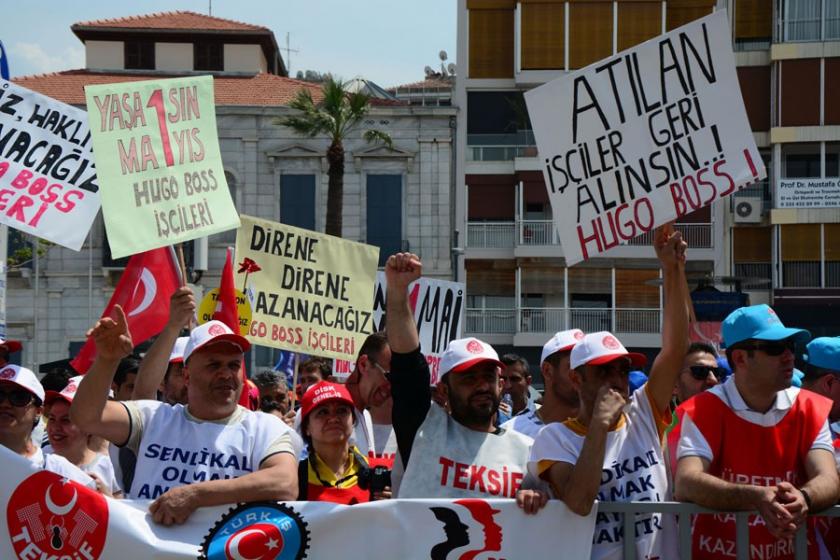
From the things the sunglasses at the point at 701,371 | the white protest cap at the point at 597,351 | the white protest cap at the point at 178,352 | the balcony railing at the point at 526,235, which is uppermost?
the balcony railing at the point at 526,235

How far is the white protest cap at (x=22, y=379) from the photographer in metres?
5.73

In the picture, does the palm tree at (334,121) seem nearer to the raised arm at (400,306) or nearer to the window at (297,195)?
the window at (297,195)

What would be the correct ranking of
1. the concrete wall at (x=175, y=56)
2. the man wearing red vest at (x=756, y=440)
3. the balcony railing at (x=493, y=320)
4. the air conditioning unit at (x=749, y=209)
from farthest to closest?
the concrete wall at (x=175, y=56) < the balcony railing at (x=493, y=320) < the air conditioning unit at (x=749, y=209) < the man wearing red vest at (x=756, y=440)

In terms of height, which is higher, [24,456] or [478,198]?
[478,198]

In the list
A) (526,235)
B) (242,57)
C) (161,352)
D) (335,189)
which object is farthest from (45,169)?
(242,57)

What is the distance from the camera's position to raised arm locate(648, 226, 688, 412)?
5.28 m

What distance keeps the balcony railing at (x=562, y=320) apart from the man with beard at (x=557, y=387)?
104 ft

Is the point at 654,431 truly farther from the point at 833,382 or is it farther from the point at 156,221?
the point at 156,221

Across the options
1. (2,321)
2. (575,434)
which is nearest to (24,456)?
(575,434)

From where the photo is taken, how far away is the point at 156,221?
24.2ft

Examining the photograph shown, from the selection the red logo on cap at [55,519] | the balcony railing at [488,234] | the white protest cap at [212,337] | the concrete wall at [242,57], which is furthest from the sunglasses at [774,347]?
the concrete wall at [242,57]

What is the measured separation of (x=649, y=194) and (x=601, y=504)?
1.99 m

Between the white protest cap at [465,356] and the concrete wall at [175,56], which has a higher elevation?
the concrete wall at [175,56]

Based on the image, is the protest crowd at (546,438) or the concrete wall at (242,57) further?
the concrete wall at (242,57)
